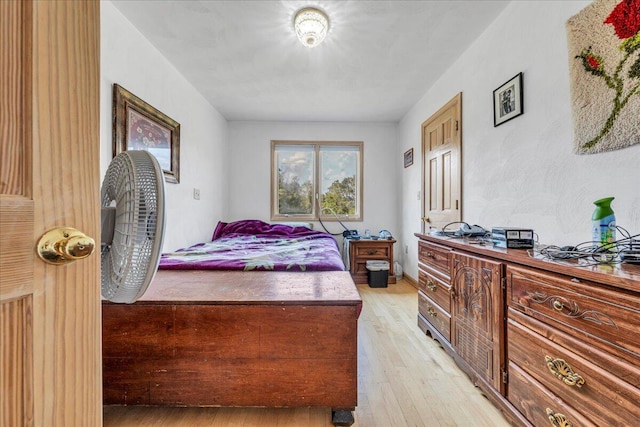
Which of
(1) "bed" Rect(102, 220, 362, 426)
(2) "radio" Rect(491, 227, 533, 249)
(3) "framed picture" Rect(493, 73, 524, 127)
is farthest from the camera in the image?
(3) "framed picture" Rect(493, 73, 524, 127)

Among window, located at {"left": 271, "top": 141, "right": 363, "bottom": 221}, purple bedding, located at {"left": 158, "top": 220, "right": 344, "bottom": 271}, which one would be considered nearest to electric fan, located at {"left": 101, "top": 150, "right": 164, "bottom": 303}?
purple bedding, located at {"left": 158, "top": 220, "right": 344, "bottom": 271}

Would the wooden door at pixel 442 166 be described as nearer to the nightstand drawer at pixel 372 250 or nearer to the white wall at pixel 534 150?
the white wall at pixel 534 150

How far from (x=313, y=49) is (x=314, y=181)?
2.13 meters

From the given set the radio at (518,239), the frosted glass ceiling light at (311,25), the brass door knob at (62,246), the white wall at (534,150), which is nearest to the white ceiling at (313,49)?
the frosted glass ceiling light at (311,25)

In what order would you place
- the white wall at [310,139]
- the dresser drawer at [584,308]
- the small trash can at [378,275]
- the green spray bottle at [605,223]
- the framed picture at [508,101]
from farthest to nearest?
the white wall at [310,139] < the small trash can at [378,275] < the framed picture at [508,101] < the green spray bottle at [605,223] < the dresser drawer at [584,308]

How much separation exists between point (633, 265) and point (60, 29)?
1.53 meters

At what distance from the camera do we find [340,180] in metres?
4.33

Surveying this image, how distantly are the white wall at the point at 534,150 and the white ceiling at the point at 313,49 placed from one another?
273 mm

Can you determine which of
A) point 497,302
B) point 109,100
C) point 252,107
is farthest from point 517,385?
point 252,107

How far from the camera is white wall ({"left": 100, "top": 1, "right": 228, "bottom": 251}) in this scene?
72.6 inches

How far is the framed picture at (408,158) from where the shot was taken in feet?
12.2

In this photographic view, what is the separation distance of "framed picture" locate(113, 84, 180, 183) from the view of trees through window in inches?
68.6

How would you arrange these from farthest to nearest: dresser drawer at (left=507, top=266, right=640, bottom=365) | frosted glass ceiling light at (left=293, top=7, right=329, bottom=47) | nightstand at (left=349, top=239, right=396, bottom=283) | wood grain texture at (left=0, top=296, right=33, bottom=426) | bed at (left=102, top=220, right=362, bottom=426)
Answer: nightstand at (left=349, top=239, right=396, bottom=283)
frosted glass ceiling light at (left=293, top=7, right=329, bottom=47)
bed at (left=102, top=220, right=362, bottom=426)
dresser drawer at (left=507, top=266, right=640, bottom=365)
wood grain texture at (left=0, top=296, right=33, bottom=426)

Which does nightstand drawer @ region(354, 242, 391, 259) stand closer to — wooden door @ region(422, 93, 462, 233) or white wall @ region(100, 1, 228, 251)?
wooden door @ region(422, 93, 462, 233)
